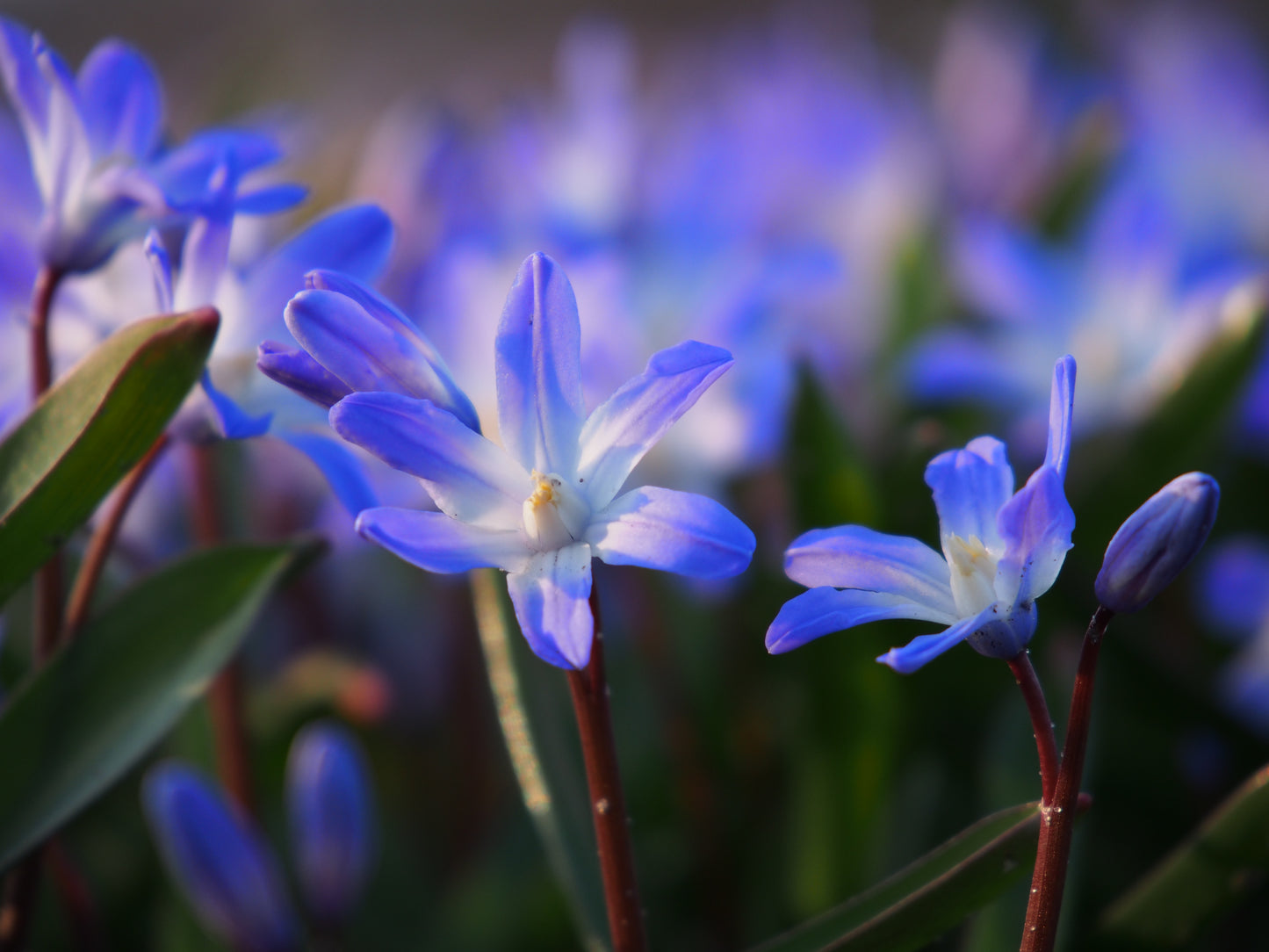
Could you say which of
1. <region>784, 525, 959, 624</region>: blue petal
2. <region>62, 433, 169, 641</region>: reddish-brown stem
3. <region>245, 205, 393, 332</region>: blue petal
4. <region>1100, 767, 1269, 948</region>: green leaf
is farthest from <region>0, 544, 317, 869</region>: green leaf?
<region>1100, 767, 1269, 948</region>: green leaf

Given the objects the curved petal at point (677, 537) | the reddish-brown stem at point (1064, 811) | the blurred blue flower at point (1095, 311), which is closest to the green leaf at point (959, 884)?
the reddish-brown stem at point (1064, 811)

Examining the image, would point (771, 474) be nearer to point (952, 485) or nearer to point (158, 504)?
point (158, 504)

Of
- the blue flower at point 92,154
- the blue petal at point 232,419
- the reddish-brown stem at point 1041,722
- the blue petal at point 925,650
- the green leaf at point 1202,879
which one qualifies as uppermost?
the blue flower at point 92,154

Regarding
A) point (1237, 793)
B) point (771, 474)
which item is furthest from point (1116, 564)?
point (771, 474)

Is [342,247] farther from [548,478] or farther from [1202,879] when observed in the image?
[1202,879]

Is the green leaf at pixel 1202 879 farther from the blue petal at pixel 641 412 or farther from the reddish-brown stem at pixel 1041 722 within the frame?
the blue petal at pixel 641 412

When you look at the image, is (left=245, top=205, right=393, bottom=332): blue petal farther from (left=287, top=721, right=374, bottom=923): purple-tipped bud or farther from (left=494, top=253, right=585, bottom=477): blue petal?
(left=287, top=721, right=374, bottom=923): purple-tipped bud
